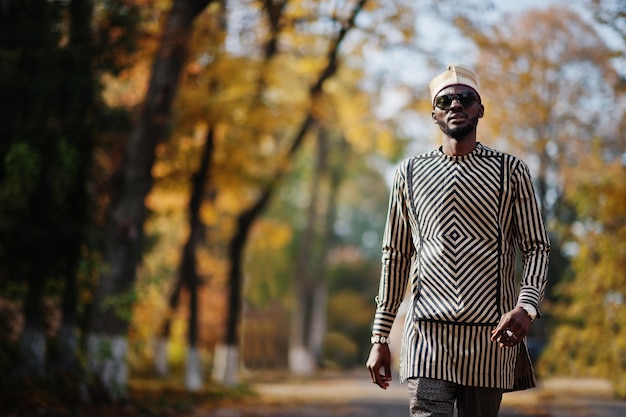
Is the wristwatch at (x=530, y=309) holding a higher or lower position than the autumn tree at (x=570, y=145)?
lower

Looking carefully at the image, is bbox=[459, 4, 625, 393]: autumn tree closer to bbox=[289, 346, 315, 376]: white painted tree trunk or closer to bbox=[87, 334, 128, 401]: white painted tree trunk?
bbox=[87, 334, 128, 401]: white painted tree trunk

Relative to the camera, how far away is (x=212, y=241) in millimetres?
42219

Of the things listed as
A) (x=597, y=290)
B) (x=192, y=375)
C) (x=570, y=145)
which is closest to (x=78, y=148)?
(x=192, y=375)

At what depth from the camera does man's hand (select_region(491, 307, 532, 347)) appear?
3.93m

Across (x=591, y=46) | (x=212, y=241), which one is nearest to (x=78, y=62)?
(x=591, y=46)

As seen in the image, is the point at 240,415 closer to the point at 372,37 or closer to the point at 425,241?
the point at 372,37

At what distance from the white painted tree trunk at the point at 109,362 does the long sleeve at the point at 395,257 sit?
10705 mm

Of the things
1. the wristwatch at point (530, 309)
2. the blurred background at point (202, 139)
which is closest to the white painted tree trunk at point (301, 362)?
the blurred background at point (202, 139)

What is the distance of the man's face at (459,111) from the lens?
424 centimetres

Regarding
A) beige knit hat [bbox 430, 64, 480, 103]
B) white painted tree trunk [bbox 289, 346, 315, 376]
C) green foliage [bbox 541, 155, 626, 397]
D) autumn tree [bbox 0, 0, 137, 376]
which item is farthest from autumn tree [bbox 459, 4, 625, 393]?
white painted tree trunk [bbox 289, 346, 315, 376]

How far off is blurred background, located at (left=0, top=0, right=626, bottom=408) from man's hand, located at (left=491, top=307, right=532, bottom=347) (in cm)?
762

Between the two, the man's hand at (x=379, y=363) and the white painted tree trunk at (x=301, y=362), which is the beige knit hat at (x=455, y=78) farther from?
the white painted tree trunk at (x=301, y=362)

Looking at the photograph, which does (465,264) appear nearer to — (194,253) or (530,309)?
(530,309)

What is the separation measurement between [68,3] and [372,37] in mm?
8065
